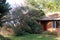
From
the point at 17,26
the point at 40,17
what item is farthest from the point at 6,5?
the point at 40,17

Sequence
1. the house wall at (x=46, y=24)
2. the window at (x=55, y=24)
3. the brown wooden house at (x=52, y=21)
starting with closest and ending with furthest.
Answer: the brown wooden house at (x=52, y=21) < the window at (x=55, y=24) < the house wall at (x=46, y=24)

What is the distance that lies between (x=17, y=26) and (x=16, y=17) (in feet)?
6.35

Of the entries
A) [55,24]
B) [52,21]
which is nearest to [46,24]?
[52,21]

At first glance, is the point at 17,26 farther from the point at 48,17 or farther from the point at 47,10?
the point at 47,10

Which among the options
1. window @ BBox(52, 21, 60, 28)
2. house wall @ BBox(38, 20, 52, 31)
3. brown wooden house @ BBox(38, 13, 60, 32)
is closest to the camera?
brown wooden house @ BBox(38, 13, 60, 32)

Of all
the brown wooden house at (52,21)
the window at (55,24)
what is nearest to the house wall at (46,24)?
the brown wooden house at (52,21)

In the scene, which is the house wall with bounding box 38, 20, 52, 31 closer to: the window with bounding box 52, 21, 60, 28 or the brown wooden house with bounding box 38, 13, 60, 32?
the brown wooden house with bounding box 38, 13, 60, 32

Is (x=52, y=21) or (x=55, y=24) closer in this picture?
(x=55, y=24)

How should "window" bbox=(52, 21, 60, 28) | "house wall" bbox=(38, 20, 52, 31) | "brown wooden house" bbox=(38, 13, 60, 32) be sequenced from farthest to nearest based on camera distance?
"house wall" bbox=(38, 20, 52, 31), "window" bbox=(52, 21, 60, 28), "brown wooden house" bbox=(38, 13, 60, 32)

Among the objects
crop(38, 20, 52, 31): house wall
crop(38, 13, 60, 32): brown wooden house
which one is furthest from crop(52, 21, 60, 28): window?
crop(38, 20, 52, 31): house wall

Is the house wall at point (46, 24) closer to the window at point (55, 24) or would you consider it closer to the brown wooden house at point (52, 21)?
the brown wooden house at point (52, 21)

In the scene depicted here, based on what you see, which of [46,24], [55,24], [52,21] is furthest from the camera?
[46,24]

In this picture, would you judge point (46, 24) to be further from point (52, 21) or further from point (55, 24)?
point (55, 24)

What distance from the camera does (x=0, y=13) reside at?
22297mm
